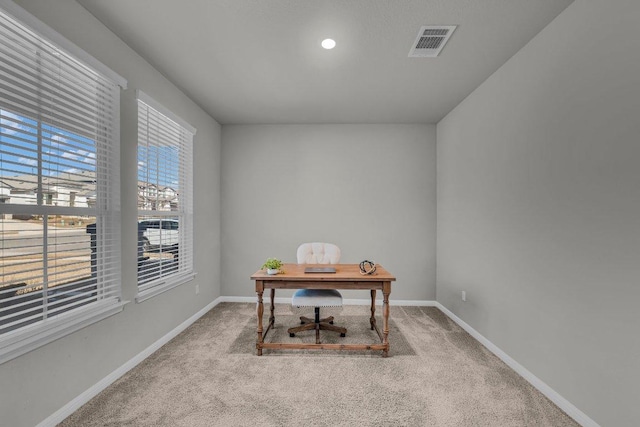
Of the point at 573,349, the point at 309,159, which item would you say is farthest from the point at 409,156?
the point at 573,349

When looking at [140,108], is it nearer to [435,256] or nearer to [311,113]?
[311,113]

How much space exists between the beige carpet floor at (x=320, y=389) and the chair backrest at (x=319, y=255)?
2.77ft

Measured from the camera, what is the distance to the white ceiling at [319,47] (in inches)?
74.1

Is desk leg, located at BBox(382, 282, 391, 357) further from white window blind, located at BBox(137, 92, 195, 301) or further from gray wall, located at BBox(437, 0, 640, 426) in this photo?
white window blind, located at BBox(137, 92, 195, 301)

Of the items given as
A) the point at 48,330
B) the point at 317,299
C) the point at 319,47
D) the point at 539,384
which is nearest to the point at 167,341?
the point at 48,330

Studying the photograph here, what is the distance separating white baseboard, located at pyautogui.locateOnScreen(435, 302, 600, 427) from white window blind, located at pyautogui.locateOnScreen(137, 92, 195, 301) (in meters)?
3.35

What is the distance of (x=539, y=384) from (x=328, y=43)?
3173 millimetres

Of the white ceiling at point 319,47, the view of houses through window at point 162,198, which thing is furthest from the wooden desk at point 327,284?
the white ceiling at point 319,47

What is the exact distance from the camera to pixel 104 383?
2055mm

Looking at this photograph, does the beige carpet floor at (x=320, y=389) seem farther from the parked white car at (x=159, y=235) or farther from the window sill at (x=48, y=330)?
the parked white car at (x=159, y=235)

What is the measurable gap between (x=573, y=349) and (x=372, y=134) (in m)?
3.31

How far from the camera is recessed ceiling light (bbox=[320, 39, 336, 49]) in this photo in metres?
2.22

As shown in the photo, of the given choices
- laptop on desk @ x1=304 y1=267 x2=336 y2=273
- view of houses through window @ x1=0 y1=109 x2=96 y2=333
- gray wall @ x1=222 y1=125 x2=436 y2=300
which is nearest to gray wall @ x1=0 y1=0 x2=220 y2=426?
view of houses through window @ x1=0 y1=109 x2=96 y2=333

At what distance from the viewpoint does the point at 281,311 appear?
3793 millimetres
